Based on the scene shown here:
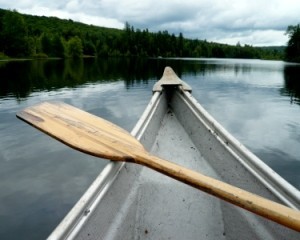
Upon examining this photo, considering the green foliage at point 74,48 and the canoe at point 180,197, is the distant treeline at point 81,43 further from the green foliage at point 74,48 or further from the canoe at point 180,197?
the canoe at point 180,197

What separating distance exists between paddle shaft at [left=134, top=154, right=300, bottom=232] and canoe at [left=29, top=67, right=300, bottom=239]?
55 cm

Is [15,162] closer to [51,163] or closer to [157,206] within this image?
[51,163]

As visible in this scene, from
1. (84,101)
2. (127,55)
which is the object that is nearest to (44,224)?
(84,101)

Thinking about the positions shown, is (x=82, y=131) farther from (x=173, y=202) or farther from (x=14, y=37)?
(x=14, y=37)

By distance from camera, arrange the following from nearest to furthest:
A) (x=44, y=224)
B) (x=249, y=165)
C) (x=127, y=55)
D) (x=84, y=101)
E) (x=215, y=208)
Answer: (x=249, y=165)
(x=215, y=208)
(x=44, y=224)
(x=84, y=101)
(x=127, y=55)

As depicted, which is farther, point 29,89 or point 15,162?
point 29,89

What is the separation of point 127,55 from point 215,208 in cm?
11385

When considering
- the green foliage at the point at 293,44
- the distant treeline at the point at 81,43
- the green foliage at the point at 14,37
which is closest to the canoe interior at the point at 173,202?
the distant treeline at the point at 81,43

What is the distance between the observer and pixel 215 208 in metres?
3.01

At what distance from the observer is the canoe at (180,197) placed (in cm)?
193

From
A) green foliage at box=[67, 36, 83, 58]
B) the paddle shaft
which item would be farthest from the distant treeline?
the paddle shaft

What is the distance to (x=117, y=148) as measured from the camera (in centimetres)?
232

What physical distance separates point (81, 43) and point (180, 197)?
102187mm

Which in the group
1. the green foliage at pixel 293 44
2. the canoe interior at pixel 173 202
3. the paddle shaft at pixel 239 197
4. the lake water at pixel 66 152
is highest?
the green foliage at pixel 293 44
